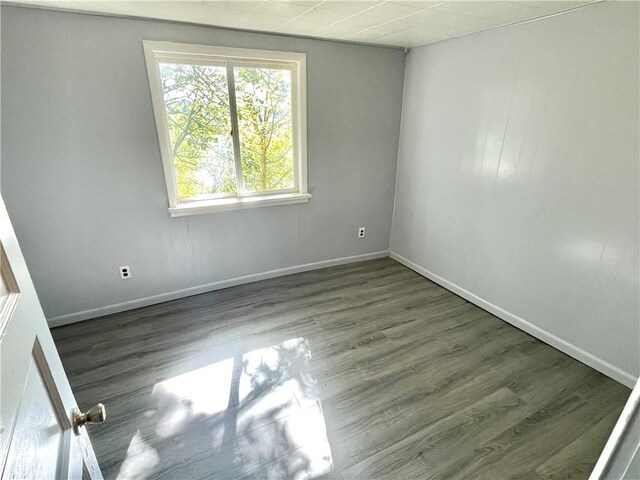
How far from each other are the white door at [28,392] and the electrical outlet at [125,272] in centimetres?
198

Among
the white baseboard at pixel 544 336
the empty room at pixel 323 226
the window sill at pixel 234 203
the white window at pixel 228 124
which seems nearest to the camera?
the empty room at pixel 323 226

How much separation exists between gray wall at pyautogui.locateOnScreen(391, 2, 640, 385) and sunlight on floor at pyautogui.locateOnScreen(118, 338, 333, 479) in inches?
70.2

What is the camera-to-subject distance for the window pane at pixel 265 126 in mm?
2613

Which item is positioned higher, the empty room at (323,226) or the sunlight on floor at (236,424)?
the empty room at (323,226)

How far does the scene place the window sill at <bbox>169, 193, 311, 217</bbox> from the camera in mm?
2566

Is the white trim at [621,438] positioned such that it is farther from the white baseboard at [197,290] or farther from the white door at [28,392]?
the white baseboard at [197,290]

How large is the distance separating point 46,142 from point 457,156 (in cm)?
311

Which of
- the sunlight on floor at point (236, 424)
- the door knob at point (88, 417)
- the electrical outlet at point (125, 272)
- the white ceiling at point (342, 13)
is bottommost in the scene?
the sunlight on floor at point (236, 424)

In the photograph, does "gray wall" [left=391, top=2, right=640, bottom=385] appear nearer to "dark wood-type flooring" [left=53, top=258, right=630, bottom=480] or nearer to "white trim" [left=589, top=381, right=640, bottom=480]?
"dark wood-type flooring" [left=53, top=258, right=630, bottom=480]

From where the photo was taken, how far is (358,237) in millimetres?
3502

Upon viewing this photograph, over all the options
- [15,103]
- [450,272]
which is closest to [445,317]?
[450,272]

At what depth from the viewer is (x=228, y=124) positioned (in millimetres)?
2602

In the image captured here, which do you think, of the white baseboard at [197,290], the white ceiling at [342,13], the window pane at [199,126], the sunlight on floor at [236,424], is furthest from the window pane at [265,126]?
the sunlight on floor at [236,424]

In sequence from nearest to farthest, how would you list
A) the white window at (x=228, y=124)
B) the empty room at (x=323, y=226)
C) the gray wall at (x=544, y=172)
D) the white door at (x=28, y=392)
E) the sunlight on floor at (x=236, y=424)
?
1. the white door at (x=28, y=392)
2. the sunlight on floor at (x=236, y=424)
3. the empty room at (x=323, y=226)
4. the gray wall at (x=544, y=172)
5. the white window at (x=228, y=124)
